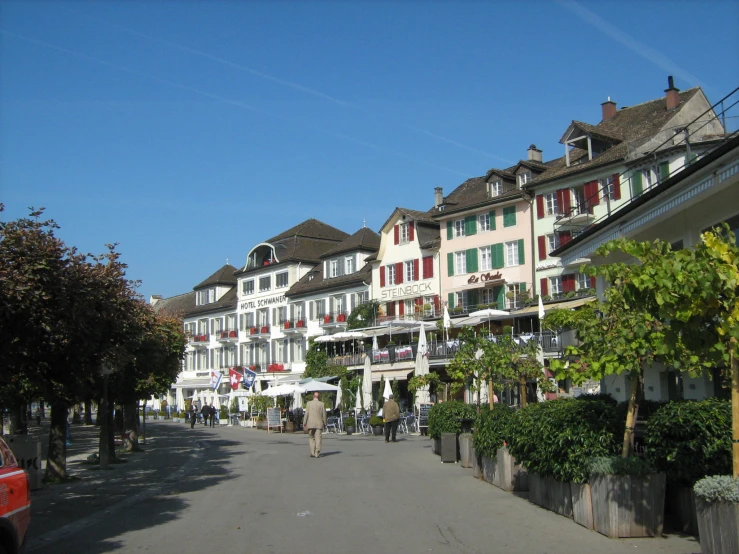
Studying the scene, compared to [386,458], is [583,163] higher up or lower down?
higher up

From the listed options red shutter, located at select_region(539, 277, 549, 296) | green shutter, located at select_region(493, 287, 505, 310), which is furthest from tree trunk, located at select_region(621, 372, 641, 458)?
green shutter, located at select_region(493, 287, 505, 310)

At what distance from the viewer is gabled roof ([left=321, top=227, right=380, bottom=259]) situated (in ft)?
202

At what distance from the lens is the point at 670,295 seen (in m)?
7.27

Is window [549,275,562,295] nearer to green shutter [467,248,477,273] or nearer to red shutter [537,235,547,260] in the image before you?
red shutter [537,235,547,260]

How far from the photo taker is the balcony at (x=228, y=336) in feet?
247

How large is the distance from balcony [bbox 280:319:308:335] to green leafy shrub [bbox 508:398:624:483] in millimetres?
54262

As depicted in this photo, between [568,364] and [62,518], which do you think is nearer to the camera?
[568,364]

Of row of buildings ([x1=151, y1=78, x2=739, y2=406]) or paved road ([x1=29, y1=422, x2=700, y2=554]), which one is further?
row of buildings ([x1=151, y1=78, x2=739, y2=406])

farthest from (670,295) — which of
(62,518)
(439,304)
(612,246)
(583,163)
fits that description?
(439,304)

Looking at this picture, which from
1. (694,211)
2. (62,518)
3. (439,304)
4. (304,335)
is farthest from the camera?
(304,335)

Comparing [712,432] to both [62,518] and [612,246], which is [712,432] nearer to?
[612,246]

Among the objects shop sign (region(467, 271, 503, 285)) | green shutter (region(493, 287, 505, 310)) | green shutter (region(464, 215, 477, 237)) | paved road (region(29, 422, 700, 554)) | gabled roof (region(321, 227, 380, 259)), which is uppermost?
gabled roof (region(321, 227, 380, 259))

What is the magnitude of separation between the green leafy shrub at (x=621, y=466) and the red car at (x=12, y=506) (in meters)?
6.35

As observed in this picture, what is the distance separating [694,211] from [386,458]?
470 inches
